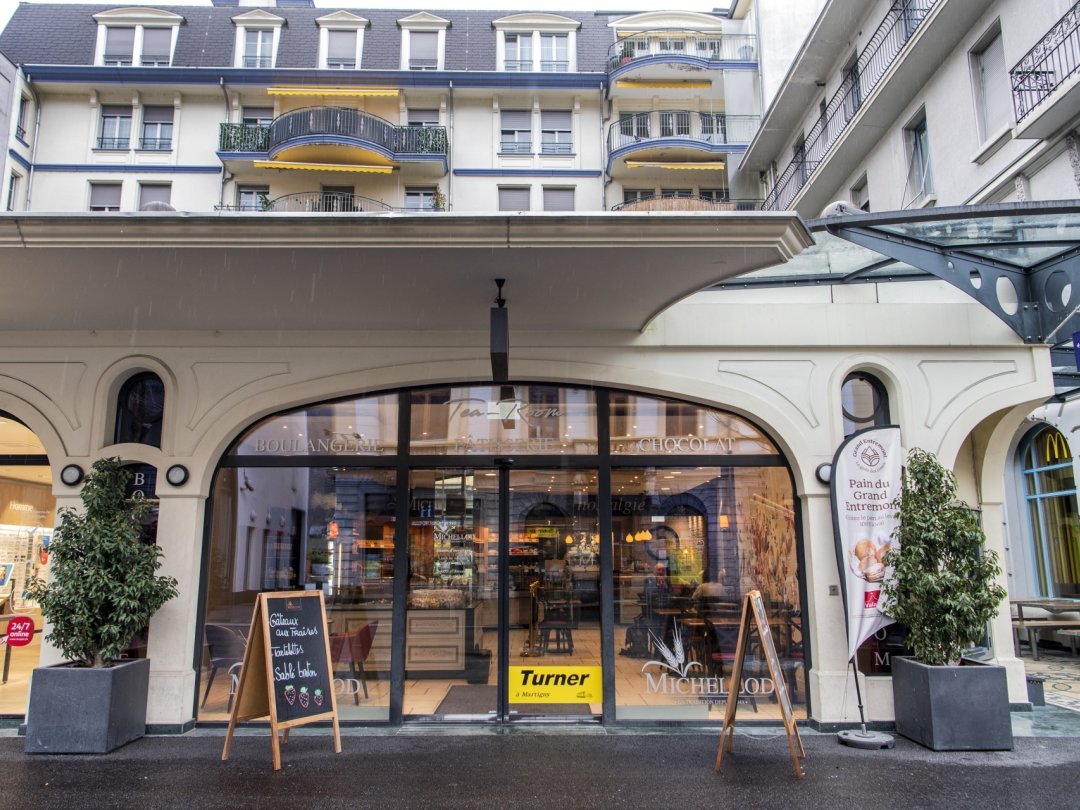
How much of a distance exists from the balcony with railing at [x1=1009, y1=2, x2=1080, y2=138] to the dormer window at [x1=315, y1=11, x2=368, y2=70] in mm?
19450

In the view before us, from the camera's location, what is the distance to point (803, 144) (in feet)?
66.1

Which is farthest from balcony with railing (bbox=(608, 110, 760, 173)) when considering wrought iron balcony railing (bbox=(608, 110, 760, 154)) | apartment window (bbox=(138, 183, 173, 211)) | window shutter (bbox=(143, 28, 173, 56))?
window shutter (bbox=(143, 28, 173, 56))

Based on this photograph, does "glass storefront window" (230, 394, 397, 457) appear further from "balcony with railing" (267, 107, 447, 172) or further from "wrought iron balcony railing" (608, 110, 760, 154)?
"wrought iron balcony railing" (608, 110, 760, 154)

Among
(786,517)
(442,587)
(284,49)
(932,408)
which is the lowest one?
(442,587)

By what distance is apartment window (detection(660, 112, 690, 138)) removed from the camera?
2480 cm

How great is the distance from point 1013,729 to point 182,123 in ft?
81.6

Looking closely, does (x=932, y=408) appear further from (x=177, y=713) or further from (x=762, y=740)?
(x=177, y=713)

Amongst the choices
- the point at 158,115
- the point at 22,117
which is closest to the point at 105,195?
the point at 158,115

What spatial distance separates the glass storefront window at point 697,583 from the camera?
312 inches

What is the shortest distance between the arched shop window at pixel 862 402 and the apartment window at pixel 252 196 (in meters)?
19.5

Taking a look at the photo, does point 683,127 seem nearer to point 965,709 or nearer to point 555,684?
point 555,684

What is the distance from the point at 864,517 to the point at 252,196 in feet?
69.5

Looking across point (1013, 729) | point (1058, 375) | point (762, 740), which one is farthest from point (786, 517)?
point (1058, 375)

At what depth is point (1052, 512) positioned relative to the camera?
15.3 m
